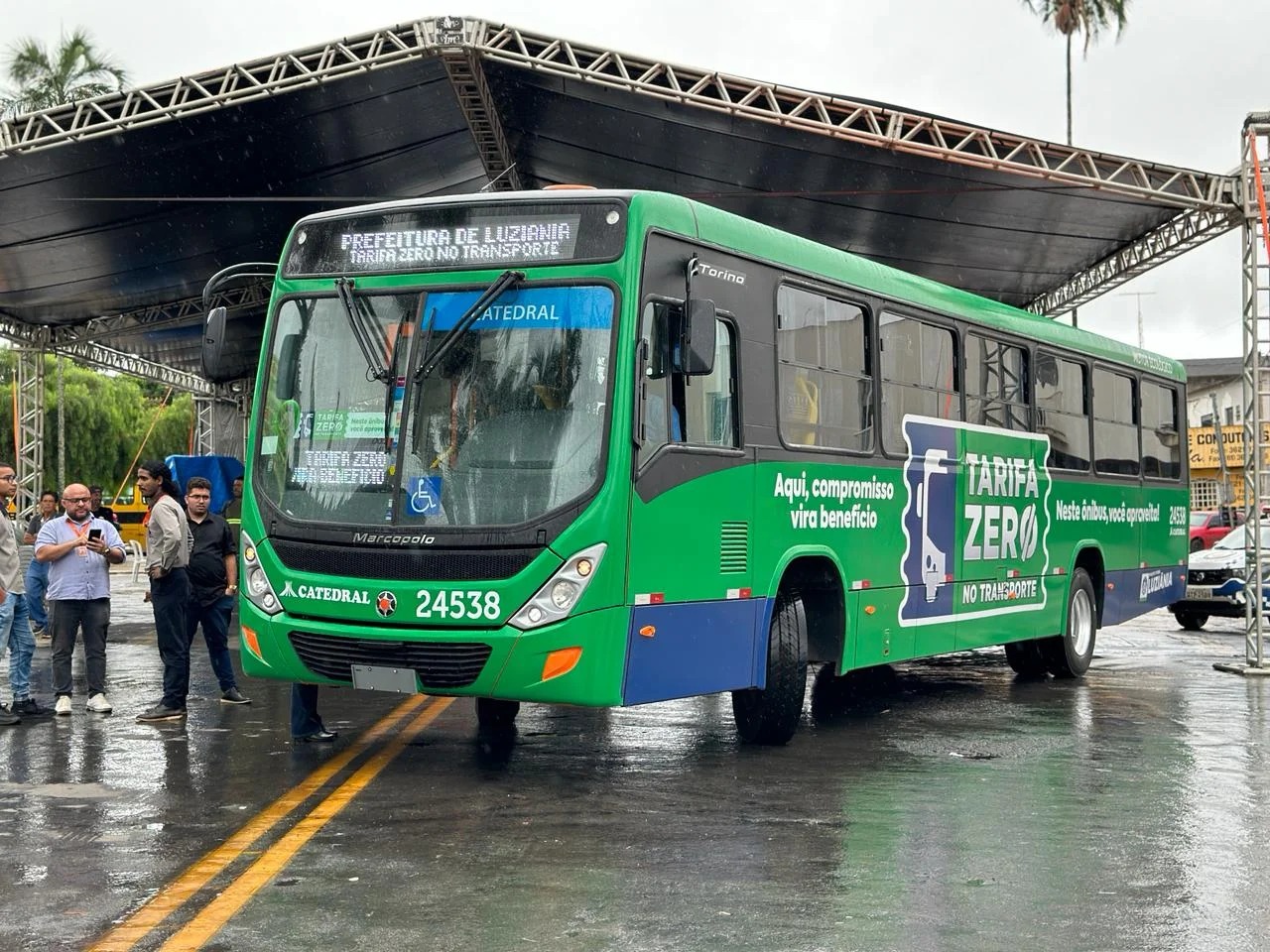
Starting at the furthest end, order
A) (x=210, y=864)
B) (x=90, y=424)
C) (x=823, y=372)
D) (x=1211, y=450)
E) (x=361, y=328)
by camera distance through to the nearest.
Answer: (x=1211, y=450) → (x=90, y=424) → (x=823, y=372) → (x=361, y=328) → (x=210, y=864)

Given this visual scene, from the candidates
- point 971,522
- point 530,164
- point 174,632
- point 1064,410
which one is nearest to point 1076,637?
point 1064,410

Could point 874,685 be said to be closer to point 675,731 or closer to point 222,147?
point 675,731

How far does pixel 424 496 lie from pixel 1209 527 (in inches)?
1702

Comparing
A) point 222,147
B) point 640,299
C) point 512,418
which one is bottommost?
point 512,418

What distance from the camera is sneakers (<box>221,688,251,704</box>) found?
42.4ft

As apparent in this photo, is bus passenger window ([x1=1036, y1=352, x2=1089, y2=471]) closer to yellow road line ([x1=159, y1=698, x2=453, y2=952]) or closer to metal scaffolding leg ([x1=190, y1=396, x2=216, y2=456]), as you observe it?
yellow road line ([x1=159, y1=698, x2=453, y2=952])

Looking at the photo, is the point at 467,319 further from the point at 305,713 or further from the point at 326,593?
the point at 305,713

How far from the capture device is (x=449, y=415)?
894 centimetres

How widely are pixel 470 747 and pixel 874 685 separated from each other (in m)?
5.40

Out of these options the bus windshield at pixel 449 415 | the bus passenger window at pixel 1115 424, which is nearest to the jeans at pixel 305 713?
the bus windshield at pixel 449 415

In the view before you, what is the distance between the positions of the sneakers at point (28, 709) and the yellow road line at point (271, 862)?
3.22 m

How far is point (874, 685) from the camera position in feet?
48.3

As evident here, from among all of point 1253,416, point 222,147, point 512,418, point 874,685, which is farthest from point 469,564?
point 222,147

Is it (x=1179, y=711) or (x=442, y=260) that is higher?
(x=442, y=260)
